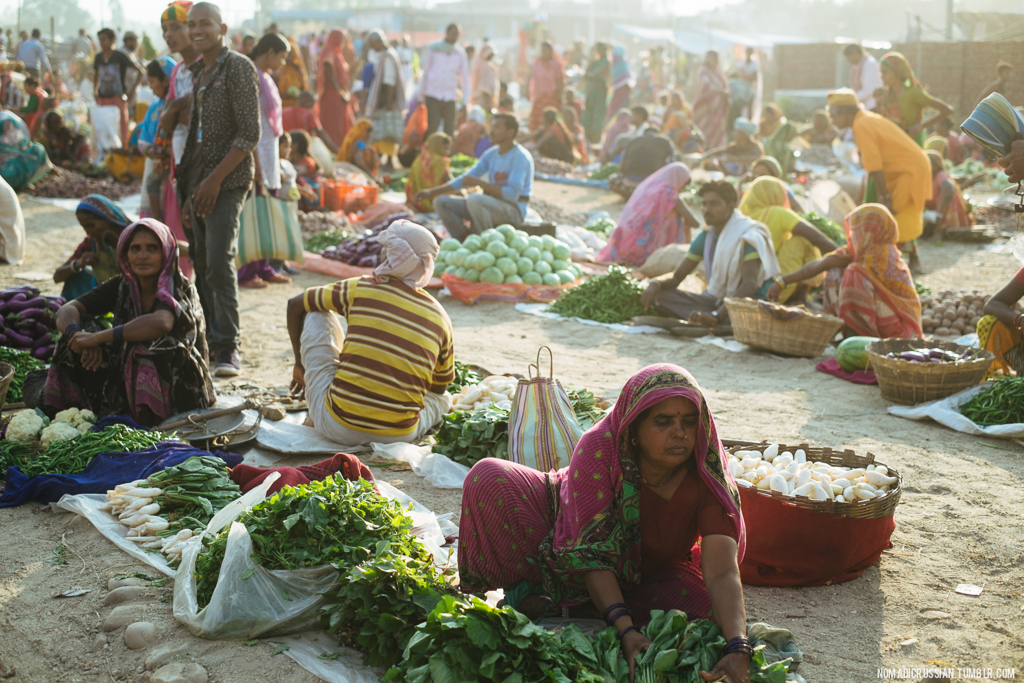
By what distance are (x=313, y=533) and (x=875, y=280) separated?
474 cm

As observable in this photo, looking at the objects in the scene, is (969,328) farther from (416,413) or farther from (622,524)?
(622,524)

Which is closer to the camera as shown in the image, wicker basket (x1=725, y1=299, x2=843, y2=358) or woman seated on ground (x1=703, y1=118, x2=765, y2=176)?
wicker basket (x1=725, y1=299, x2=843, y2=358)

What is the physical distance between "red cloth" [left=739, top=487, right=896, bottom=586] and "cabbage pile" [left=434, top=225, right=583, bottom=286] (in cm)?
499

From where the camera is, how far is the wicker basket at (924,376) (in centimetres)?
488

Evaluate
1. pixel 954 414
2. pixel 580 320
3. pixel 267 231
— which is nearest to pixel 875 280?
pixel 954 414

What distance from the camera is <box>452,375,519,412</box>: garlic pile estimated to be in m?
4.46

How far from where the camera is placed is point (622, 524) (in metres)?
2.49

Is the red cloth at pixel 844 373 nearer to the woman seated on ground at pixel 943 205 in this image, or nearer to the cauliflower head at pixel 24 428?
the cauliflower head at pixel 24 428

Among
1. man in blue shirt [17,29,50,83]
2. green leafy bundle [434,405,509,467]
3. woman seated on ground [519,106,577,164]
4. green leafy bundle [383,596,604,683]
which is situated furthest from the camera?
man in blue shirt [17,29,50,83]

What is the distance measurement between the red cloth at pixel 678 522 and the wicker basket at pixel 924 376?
2.89 metres

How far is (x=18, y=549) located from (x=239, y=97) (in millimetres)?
2845

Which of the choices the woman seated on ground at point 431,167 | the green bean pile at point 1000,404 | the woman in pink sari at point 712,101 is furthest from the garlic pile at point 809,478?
the woman in pink sari at point 712,101

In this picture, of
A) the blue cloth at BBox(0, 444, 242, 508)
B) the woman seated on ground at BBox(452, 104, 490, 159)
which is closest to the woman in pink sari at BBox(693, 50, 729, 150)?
the woman seated on ground at BBox(452, 104, 490, 159)

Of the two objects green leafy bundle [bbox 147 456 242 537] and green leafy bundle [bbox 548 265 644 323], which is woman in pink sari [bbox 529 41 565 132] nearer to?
green leafy bundle [bbox 548 265 644 323]
